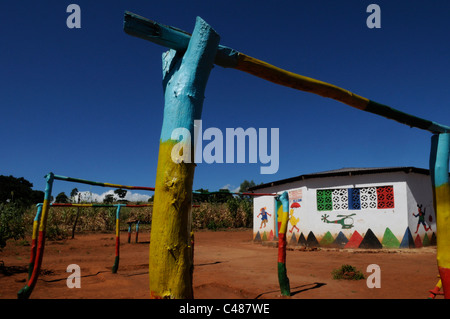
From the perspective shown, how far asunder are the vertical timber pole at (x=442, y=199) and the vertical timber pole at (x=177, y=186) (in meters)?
2.43

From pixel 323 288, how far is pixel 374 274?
1946mm

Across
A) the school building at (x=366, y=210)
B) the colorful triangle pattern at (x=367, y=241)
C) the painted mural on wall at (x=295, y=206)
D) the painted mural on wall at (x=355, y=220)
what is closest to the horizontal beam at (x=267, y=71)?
the painted mural on wall at (x=355, y=220)

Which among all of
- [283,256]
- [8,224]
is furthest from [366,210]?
[8,224]

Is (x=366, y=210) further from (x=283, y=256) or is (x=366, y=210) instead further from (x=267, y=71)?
(x=267, y=71)

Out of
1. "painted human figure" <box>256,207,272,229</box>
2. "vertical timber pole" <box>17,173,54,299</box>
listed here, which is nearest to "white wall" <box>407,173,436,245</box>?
"painted human figure" <box>256,207,272,229</box>

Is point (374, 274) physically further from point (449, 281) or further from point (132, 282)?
point (132, 282)

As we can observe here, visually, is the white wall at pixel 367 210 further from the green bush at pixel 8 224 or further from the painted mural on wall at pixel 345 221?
the green bush at pixel 8 224

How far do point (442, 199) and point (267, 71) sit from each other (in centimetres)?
210

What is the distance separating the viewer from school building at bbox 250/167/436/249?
11.3 m

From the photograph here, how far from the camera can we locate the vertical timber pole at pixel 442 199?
2617mm

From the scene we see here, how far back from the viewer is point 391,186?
1162 centimetres

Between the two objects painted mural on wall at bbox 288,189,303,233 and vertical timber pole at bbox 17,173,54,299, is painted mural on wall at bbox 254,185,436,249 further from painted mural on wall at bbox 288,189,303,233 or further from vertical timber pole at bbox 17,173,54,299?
vertical timber pole at bbox 17,173,54,299

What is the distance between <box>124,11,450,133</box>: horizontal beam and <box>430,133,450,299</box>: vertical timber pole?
0.19m
